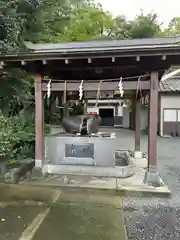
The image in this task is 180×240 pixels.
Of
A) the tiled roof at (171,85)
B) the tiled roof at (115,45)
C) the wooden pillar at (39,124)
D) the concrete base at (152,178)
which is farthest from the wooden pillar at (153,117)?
the tiled roof at (171,85)

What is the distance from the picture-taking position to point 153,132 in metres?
5.05

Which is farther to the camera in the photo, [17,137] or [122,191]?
[17,137]

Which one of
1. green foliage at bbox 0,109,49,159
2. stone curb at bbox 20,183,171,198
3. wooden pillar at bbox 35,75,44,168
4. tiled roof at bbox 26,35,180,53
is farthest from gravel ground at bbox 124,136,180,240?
green foliage at bbox 0,109,49,159

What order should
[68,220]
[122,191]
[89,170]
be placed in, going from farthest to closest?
[89,170], [122,191], [68,220]

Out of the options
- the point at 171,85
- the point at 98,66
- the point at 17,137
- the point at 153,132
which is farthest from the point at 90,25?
the point at 153,132

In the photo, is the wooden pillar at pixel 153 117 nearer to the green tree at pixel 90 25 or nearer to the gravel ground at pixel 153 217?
the gravel ground at pixel 153 217

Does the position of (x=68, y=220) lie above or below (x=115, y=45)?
below

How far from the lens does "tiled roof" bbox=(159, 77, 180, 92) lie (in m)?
14.7

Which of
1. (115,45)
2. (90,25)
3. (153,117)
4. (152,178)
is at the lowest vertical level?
(152,178)

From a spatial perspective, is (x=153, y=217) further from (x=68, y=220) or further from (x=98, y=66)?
(x=98, y=66)

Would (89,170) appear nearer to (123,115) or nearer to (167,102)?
(167,102)

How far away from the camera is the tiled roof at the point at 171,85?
580 inches

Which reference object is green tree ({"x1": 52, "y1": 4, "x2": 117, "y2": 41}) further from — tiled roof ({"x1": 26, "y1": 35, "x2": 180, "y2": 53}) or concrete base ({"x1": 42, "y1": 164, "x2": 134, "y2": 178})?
concrete base ({"x1": 42, "y1": 164, "x2": 134, "y2": 178})

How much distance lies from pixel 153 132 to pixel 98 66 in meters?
1.90
